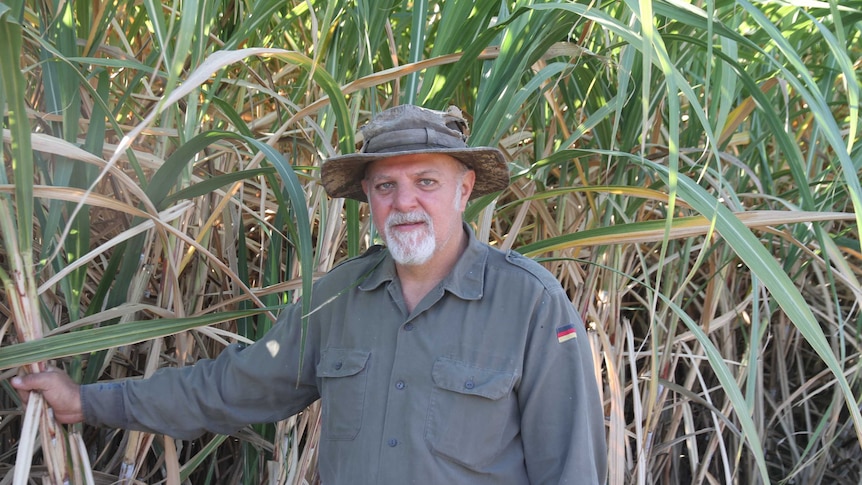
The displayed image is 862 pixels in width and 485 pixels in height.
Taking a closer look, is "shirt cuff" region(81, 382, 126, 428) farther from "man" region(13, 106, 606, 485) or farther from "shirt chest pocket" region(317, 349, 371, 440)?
"shirt chest pocket" region(317, 349, 371, 440)

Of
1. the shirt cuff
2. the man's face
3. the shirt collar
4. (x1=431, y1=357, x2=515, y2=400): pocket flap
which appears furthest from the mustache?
the shirt cuff

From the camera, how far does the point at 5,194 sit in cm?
139

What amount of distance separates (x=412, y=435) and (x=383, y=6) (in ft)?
2.75

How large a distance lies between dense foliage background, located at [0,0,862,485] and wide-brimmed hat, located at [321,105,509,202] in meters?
0.05

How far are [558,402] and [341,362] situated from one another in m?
0.41

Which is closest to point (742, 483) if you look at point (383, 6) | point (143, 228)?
point (383, 6)

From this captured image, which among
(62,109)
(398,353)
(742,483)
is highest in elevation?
(62,109)

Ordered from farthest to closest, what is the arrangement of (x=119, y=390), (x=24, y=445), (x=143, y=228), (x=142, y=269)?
(x=142, y=269), (x=119, y=390), (x=143, y=228), (x=24, y=445)

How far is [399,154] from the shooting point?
1591mm

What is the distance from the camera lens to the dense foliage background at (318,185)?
1382 mm

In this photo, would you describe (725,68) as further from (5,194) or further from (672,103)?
(5,194)

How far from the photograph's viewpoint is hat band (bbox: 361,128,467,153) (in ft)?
5.28

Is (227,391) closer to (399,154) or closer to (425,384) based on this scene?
(425,384)

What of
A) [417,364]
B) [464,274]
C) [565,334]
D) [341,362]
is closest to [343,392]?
[341,362]
